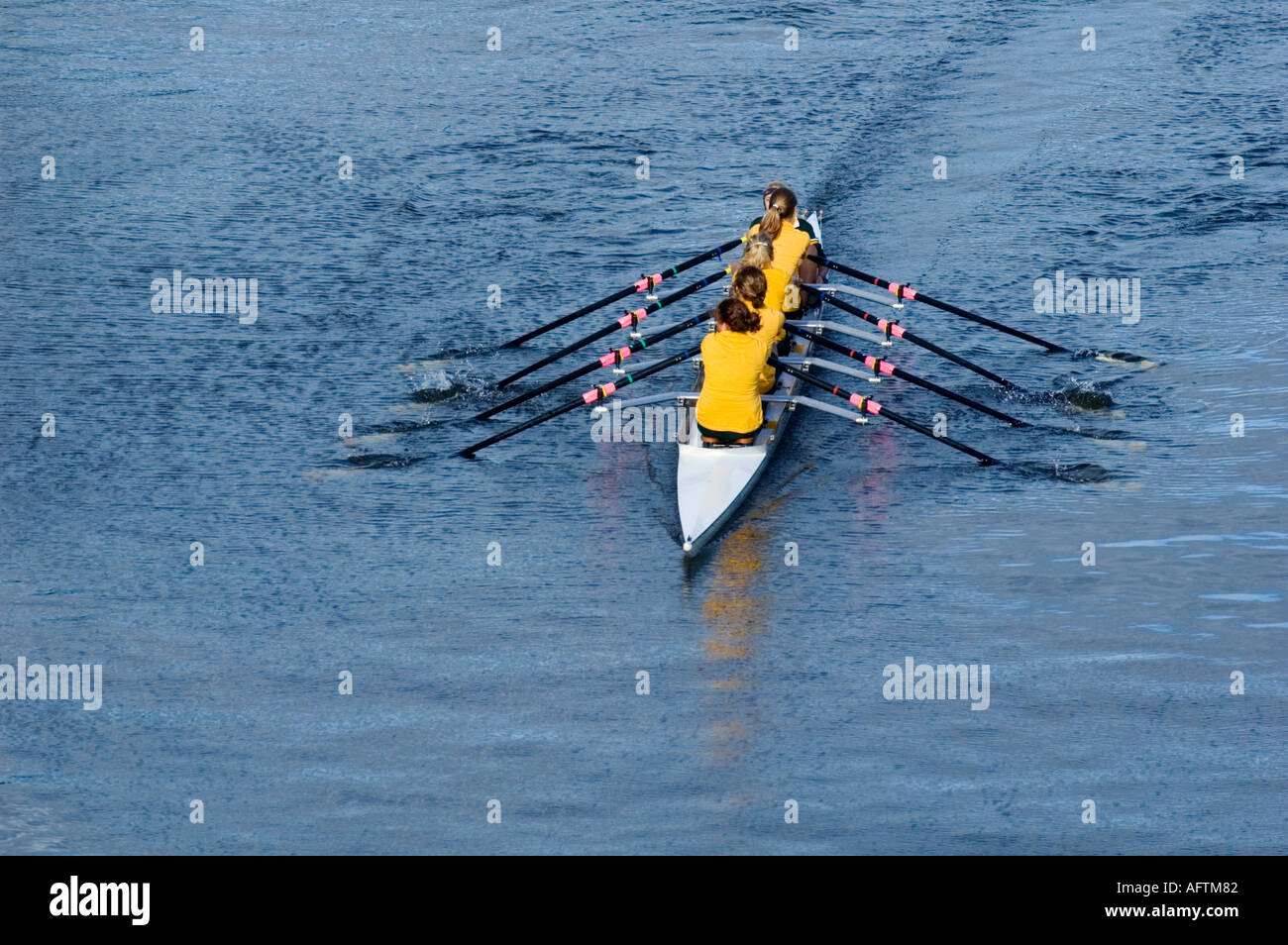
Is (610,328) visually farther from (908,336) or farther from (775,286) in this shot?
(908,336)

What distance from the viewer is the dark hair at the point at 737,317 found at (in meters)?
13.9

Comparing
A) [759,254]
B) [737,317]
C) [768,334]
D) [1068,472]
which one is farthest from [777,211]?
[1068,472]

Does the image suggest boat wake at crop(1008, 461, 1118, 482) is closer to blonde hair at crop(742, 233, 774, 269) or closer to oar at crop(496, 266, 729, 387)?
blonde hair at crop(742, 233, 774, 269)

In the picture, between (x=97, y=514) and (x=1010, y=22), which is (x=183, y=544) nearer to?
(x=97, y=514)

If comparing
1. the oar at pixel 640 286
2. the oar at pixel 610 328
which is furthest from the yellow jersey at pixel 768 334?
the oar at pixel 640 286

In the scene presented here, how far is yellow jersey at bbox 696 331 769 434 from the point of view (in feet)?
46.3

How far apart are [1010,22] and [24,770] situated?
22.8 metres

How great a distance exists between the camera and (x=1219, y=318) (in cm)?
1859

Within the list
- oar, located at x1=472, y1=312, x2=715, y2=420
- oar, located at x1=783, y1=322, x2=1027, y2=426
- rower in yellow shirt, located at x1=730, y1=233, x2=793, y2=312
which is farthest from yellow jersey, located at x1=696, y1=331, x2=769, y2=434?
oar, located at x1=783, y1=322, x2=1027, y2=426

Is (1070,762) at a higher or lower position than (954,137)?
lower

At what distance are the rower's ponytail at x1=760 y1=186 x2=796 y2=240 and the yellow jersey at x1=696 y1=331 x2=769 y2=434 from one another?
2.38 metres

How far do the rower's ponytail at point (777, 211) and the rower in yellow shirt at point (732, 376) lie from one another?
7.60 feet

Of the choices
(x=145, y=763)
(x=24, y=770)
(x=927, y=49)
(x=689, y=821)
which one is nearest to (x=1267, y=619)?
(x=689, y=821)

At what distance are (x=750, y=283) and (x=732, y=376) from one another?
0.87 metres
